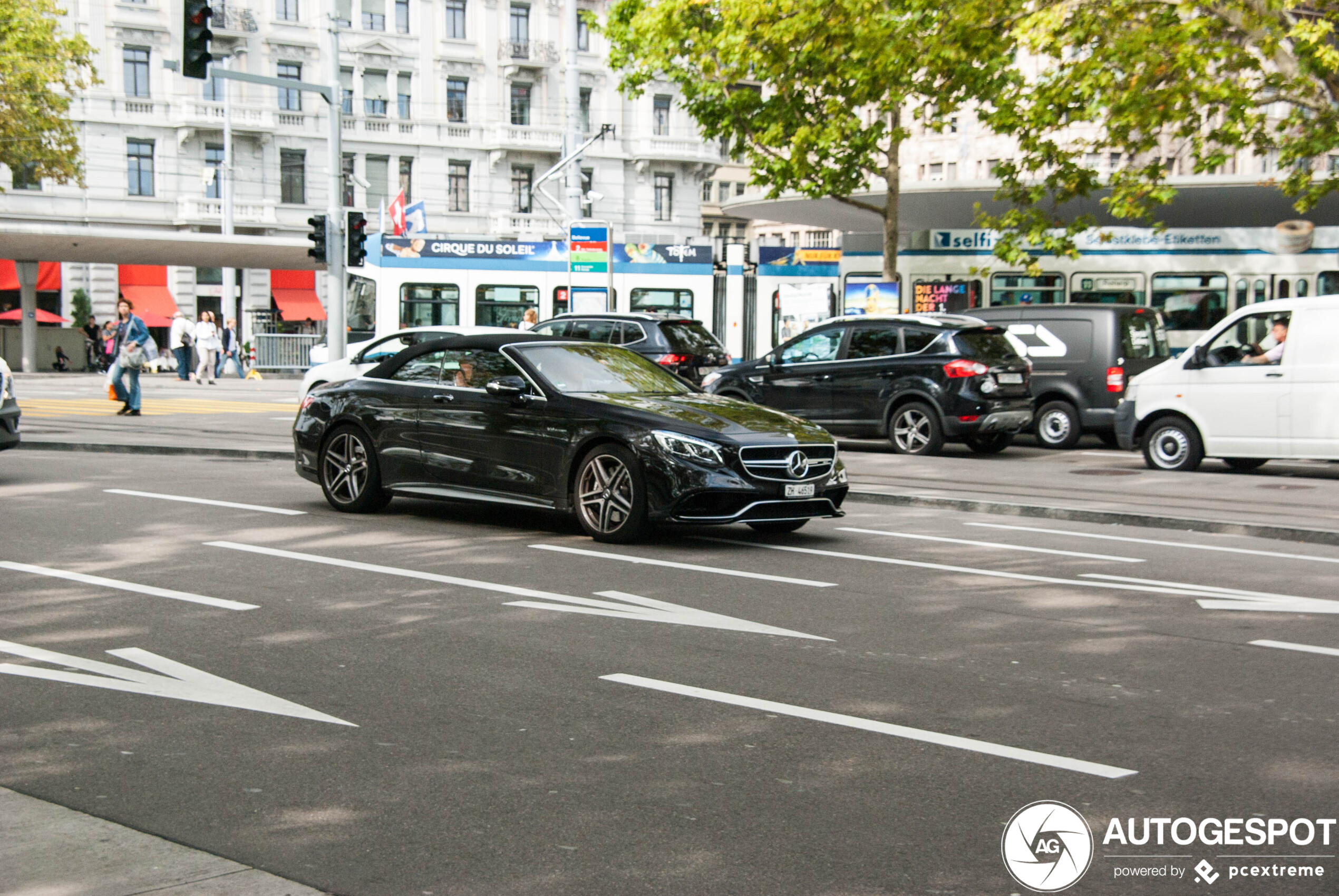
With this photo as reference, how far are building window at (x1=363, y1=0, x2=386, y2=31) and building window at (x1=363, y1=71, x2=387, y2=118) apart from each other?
1.78 m

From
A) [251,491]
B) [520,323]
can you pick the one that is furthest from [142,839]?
[520,323]

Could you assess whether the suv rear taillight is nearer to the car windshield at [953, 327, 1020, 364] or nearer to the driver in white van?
the car windshield at [953, 327, 1020, 364]

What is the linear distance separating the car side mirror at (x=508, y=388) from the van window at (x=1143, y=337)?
37.9 feet

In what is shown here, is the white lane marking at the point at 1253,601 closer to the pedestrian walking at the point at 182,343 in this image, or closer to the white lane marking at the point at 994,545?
the white lane marking at the point at 994,545

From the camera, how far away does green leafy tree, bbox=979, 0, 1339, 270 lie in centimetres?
1930

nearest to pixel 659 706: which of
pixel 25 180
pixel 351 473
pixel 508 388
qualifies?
pixel 508 388

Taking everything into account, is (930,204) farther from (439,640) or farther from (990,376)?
(439,640)

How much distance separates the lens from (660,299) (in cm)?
3431

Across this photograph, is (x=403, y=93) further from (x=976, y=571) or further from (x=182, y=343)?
(x=976, y=571)

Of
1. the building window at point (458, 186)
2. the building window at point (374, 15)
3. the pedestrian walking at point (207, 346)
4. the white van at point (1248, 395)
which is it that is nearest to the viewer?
the white van at point (1248, 395)

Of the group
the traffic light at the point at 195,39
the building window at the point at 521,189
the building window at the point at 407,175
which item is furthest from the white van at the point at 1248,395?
the building window at the point at 521,189

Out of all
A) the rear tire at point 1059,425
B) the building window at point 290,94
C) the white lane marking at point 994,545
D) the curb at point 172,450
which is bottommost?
the white lane marking at point 994,545

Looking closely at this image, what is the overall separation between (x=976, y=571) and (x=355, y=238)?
648 inches

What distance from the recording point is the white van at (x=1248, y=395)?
607 inches
